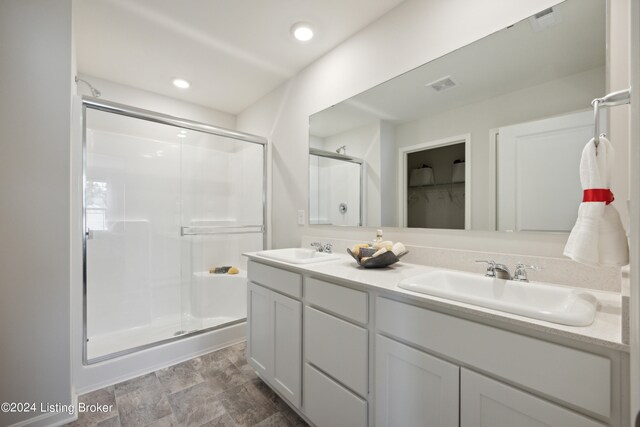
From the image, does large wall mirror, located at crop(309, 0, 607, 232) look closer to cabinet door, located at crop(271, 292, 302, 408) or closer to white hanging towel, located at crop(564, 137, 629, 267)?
white hanging towel, located at crop(564, 137, 629, 267)

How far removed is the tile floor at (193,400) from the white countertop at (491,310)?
0.87m

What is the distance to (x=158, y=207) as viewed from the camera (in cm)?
243

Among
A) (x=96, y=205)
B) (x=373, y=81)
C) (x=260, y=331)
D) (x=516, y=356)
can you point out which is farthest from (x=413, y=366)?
(x=96, y=205)

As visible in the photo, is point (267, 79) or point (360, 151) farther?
point (267, 79)

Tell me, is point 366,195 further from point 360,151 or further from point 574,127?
point 574,127

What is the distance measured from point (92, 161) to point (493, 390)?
2.80 metres

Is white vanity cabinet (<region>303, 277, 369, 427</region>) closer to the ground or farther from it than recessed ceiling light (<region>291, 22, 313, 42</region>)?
closer to the ground

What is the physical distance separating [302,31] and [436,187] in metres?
1.41

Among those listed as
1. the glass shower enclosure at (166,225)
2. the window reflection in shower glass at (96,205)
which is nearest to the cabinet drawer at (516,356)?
the glass shower enclosure at (166,225)

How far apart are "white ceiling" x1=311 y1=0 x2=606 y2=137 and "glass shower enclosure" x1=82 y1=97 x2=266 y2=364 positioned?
147 cm

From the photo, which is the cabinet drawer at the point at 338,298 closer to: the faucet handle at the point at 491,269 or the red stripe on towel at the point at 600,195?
the faucet handle at the point at 491,269

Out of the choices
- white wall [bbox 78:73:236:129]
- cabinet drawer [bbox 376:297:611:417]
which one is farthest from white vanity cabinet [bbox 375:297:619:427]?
white wall [bbox 78:73:236:129]

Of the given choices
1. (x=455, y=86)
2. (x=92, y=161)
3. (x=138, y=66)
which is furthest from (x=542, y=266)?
(x=138, y=66)

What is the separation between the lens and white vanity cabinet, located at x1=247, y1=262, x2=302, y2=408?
4.77 ft
